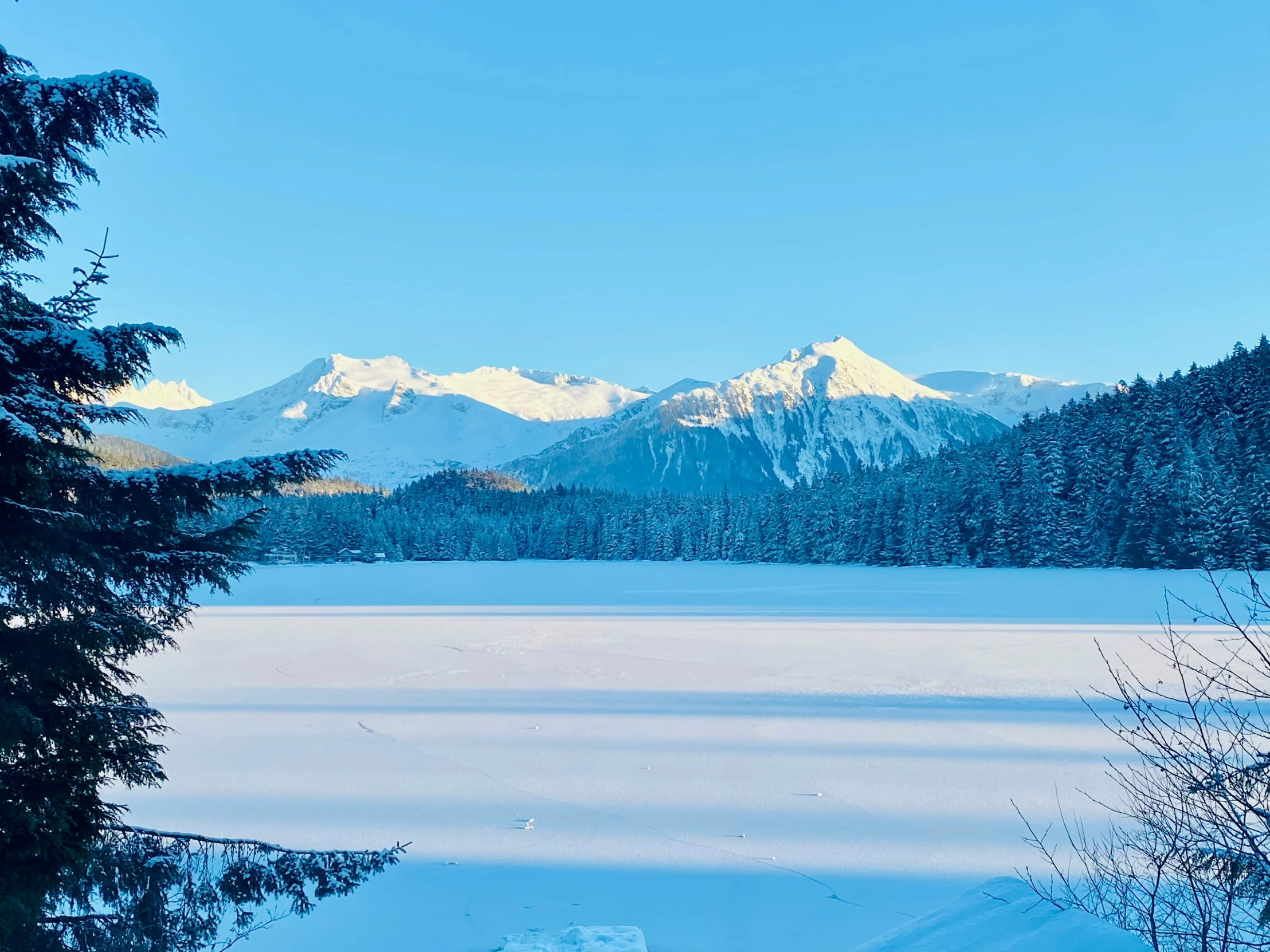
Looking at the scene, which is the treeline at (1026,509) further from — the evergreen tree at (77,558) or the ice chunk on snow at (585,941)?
the evergreen tree at (77,558)

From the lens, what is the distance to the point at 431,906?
646cm

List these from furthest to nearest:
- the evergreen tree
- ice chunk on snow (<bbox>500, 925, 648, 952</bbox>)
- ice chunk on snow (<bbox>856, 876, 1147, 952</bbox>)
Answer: ice chunk on snow (<bbox>500, 925, 648, 952</bbox>), ice chunk on snow (<bbox>856, 876, 1147, 952</bbox>), the evergreen tree

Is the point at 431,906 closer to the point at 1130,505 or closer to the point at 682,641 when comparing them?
the point at 682,641

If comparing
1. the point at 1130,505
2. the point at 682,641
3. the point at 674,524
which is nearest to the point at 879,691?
the point at 682,641

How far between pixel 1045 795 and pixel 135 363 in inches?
376

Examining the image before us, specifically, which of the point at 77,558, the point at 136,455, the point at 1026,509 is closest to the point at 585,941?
the point at 77,558

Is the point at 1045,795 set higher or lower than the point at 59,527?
lower

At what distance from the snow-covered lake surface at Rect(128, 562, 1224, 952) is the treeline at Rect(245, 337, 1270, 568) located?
63.8 feet

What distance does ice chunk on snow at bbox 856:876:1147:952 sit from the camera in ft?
13.9

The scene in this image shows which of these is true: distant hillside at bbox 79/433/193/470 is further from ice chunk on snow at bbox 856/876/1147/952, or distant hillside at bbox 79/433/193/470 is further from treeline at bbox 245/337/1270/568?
treeline at bbox 245/337/1270/568

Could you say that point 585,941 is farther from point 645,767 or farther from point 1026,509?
point 1026,509

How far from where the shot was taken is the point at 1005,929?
15.6 feet

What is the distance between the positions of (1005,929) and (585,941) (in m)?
2.98

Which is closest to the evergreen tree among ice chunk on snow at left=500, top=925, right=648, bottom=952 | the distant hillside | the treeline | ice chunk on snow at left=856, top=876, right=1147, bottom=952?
the distant hillside
